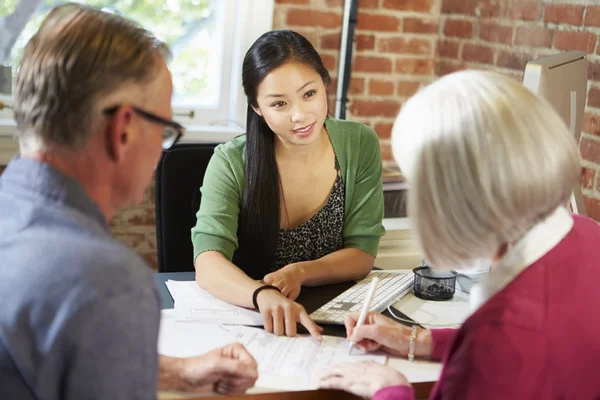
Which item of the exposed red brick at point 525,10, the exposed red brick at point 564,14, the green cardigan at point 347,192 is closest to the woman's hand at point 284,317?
the green cardigan at point 347,192

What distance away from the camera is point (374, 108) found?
3.08 metres

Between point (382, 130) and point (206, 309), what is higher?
point (382, 130)

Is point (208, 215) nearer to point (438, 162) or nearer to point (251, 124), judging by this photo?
point (251, 124)

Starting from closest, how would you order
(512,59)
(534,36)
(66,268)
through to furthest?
(66,268) → (534,36) → (512,59)

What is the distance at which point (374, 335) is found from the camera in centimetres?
142

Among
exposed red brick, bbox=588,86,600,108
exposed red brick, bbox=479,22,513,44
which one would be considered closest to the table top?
exposed red brick, bbox=588,86,600,108

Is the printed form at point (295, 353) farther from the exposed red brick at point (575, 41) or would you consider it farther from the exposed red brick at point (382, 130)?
the exposed red brick at point (382, 130)

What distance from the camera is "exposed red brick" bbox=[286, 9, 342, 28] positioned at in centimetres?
285

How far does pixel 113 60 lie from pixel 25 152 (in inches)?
6.6

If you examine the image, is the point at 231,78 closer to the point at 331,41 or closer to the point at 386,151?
the point at 331,41

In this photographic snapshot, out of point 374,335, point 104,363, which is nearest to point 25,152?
point 104,363

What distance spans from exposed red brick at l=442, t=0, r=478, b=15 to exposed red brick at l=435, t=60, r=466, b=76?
0.21 meters

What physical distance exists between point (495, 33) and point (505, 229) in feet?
6.48

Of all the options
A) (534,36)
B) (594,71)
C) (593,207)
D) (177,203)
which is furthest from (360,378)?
(534,36)
